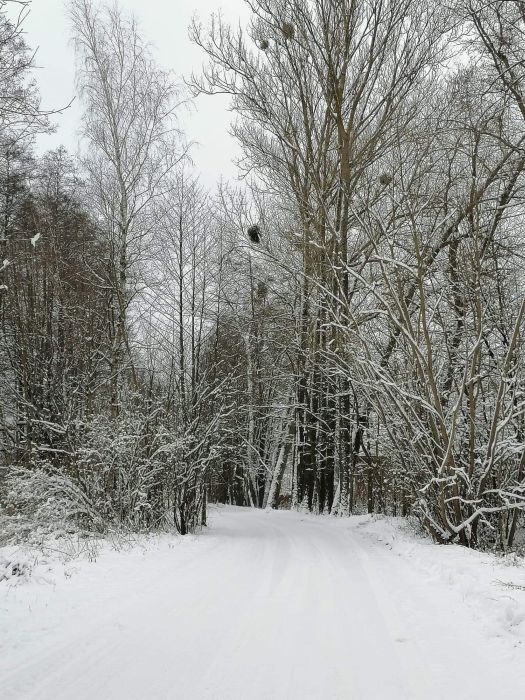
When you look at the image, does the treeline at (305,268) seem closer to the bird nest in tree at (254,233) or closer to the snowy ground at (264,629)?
the bird nest in tree at (254,233)

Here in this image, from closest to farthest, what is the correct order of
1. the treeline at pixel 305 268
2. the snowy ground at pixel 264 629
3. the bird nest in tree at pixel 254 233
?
the snowy ground at pixel 264 629, the treeline at pixel 305 268, the bird nest in tree at pixel 254 233

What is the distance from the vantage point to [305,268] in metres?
14.0

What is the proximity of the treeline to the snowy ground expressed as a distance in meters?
2.33

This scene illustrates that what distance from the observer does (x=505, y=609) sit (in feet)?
14.4

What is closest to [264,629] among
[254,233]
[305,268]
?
[305,268]

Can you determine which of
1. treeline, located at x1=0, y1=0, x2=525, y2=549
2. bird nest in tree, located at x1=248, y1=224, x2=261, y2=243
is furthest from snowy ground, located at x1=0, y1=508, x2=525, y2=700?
bird nest in tree, located at x1=248, y1=224, x2=261, y2=243

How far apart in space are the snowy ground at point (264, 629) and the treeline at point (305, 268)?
2330mm

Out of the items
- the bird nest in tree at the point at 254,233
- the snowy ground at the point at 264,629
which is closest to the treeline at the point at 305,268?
the bird nest in tree at the point at 254,233

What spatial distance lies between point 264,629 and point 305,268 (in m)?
10.7

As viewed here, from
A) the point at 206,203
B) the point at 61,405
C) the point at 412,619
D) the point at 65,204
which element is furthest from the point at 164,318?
the point at 412,619

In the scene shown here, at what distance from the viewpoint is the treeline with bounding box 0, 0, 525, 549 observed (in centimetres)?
842

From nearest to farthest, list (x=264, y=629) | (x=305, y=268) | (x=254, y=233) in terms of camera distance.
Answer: (x=264, y=629) → (x=305, y=268) → (x=254, y=233)

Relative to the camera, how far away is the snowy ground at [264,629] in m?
3.25

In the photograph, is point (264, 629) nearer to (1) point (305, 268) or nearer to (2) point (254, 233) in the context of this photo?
(1) point (305, 268)
